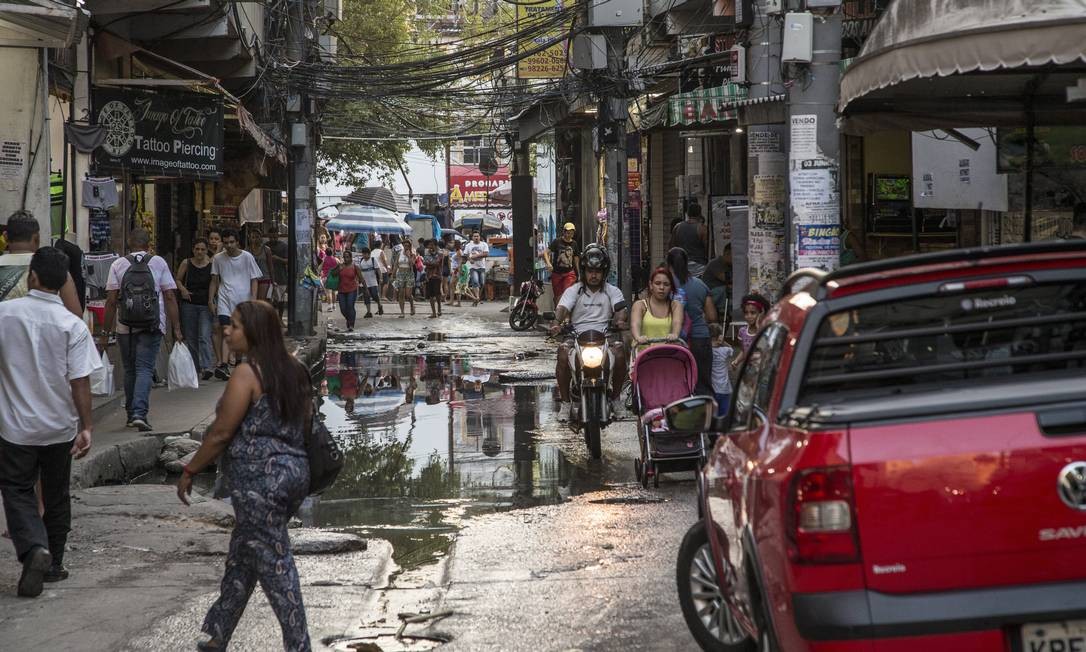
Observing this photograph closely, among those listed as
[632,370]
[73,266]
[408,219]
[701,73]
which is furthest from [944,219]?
[408,219]

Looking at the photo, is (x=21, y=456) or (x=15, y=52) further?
(x=15, y=52)

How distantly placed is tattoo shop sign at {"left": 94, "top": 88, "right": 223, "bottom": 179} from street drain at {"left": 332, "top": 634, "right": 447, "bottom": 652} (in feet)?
33.3

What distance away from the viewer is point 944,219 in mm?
15641

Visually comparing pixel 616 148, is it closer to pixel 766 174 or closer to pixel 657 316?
pixel 766 174

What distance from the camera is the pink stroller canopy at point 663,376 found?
1088 cm

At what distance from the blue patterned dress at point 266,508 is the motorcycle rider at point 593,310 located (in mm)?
6831

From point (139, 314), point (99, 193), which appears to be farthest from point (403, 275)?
point (139, 314)

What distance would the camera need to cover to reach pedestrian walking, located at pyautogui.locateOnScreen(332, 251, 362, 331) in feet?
96.3

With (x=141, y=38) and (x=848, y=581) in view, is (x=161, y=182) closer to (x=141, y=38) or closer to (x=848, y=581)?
(x=141, y=38)

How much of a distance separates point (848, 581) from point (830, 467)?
323 mm

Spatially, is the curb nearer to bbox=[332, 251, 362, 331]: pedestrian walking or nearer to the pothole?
the pothole

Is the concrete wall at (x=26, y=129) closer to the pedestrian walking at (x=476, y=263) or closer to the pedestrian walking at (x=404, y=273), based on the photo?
the pedestrian walking at (x=404, y=273)

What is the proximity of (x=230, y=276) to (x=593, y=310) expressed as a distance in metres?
6.41

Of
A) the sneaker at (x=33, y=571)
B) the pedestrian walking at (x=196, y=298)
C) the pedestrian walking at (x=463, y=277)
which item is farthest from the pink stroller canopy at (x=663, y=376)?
the pedestrian walking at (x=463, y=277)
